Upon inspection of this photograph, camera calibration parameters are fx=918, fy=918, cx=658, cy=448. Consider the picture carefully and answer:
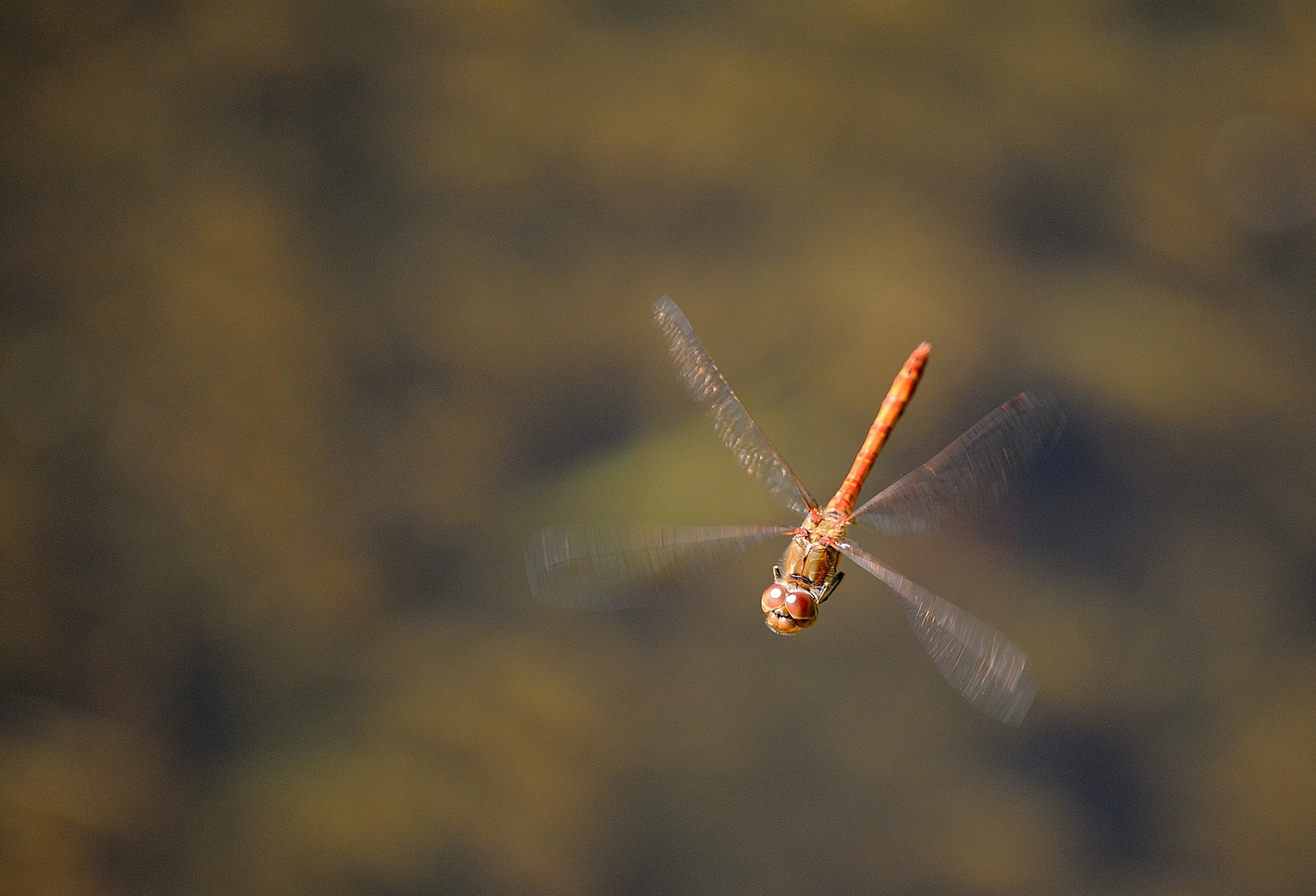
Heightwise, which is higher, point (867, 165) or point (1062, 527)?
point (867, 165)

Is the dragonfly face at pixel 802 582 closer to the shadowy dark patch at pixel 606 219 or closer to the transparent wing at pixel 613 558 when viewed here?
the transparent wing at pixel 613 558

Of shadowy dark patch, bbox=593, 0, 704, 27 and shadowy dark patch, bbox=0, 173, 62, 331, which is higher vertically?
shadowy dark patch, bbox=593, 0, 704, 27

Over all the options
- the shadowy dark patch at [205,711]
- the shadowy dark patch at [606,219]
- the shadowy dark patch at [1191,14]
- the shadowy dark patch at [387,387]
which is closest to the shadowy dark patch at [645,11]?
the shadowy dark patch at [606,219]

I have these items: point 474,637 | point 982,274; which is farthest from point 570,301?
point 982,274

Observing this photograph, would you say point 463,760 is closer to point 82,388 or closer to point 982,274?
point 82,388

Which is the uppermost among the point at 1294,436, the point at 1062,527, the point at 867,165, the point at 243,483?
the point at 867,165

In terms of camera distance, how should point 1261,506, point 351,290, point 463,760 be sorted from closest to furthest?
point 463,760, point 1261,506, point 351,290

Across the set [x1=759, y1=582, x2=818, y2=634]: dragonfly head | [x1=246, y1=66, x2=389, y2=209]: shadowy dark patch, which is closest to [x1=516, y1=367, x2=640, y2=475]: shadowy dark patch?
[x1=246, y1=66, x2=389, y2=209]: shadowy dark patch

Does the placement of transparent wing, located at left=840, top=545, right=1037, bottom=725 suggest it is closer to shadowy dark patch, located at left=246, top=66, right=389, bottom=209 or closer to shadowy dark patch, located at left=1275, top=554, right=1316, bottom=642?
shadowy dark patch, located at left=1275, top=554, right=1316, bottom=642
